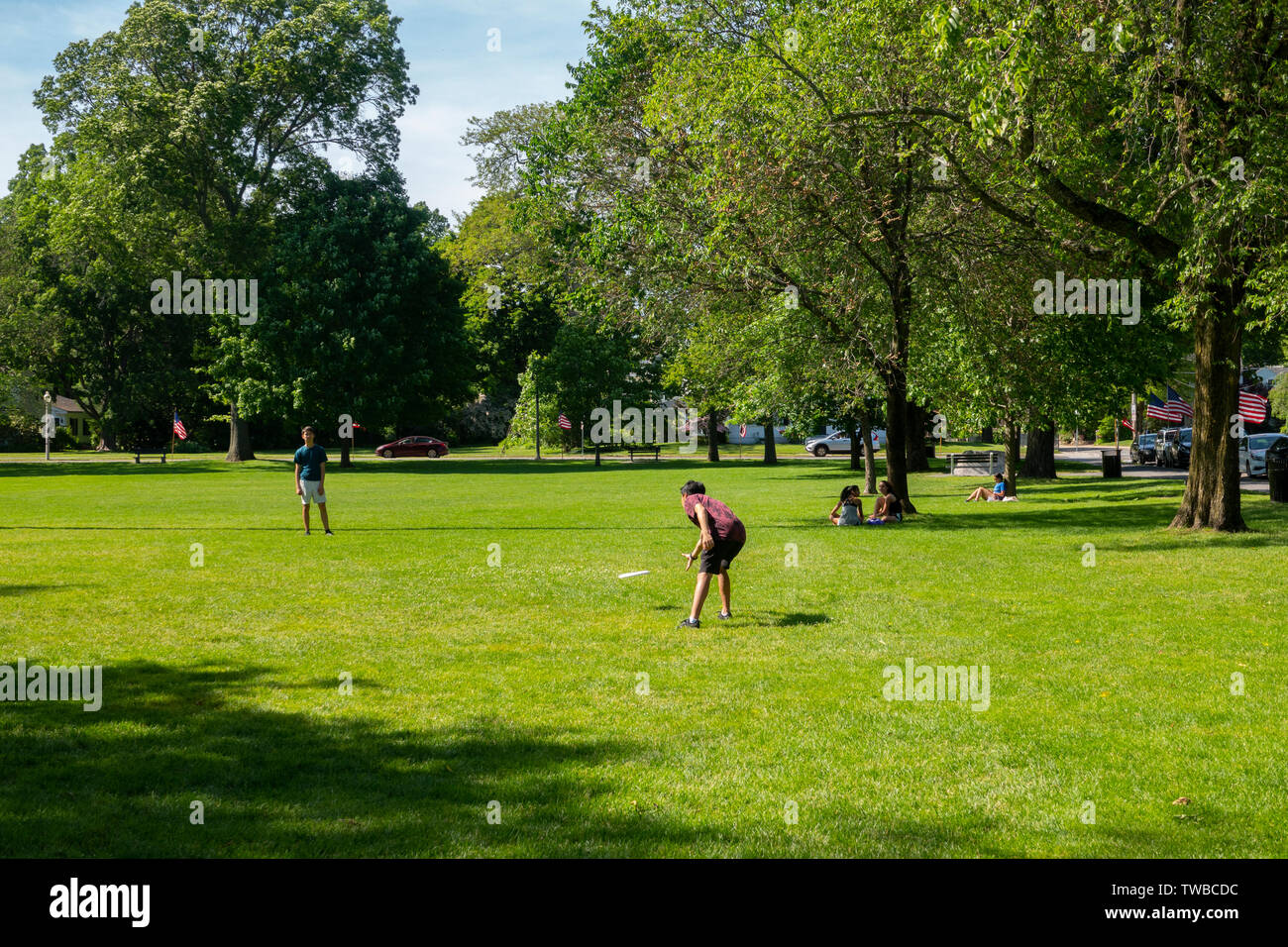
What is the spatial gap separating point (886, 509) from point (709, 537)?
42.8 ft

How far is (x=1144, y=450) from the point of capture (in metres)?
51.8

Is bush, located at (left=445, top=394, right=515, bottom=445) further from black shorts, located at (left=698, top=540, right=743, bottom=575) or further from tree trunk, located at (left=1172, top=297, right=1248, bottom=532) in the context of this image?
black shorts, located at (left=698, top=540, right=743, bottom=575)

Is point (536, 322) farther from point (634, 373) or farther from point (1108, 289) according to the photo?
point (1108, 289)

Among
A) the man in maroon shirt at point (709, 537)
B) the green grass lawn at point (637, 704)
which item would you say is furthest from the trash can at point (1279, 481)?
the man in maroon shirt at point (709, 537)

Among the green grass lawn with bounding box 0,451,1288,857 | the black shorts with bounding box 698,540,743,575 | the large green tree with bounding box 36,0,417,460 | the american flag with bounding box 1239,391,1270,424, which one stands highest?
the large green tree with bounding box 36,0,417,460

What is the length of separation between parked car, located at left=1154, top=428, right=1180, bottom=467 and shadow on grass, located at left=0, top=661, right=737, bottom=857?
1847 inches

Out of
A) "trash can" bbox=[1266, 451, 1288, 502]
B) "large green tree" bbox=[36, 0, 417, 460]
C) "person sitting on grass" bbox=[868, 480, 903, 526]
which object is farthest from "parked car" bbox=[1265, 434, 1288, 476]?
"large green tree" bbox=[36, 0, 417, 460]

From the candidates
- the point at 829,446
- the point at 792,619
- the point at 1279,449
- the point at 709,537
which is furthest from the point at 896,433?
the point at 829,446

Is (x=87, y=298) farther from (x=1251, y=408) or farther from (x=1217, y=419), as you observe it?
(x=1217, y=419)

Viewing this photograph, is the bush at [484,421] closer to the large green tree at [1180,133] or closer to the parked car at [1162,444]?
the parked car at [1162,444]

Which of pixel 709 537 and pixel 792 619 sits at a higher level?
pixel 709 537

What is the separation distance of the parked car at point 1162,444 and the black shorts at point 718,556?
41.9 meters

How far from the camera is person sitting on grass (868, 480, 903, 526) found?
23078mm

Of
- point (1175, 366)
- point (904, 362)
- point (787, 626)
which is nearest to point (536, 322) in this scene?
point (1175, 366)
